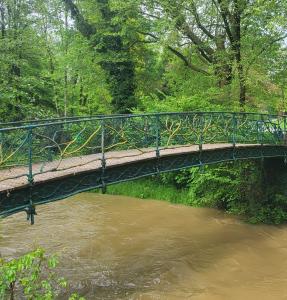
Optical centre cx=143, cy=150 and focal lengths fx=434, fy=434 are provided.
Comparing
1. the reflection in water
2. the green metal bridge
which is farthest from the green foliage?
the green metal bridge

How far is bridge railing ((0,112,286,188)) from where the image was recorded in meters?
8.30

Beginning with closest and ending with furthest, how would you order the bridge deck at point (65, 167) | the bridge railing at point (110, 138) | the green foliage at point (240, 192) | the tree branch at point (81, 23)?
the bridge deck at point (65, 167) → the bridge railing at point (110, 138) → the green foliage at point (240, 192) → the tree branch at point (81, 23)

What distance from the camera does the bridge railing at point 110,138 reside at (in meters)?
8.30

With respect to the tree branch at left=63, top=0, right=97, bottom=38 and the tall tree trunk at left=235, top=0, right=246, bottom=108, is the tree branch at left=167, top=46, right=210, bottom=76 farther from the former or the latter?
the tree branch at left=63, top=0, right=97, bottom=38

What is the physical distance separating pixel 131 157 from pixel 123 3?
1112 centimetres

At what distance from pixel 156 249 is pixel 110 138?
14.2 feet

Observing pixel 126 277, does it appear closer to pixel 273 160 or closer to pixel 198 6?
pixel 273 160

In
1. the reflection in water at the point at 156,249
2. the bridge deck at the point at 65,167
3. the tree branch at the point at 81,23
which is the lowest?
the reflection in water at the point at 156,249

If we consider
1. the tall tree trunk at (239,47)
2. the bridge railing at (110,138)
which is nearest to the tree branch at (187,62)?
the tall tree trunk at (239,47)

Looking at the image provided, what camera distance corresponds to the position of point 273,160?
15.6 m

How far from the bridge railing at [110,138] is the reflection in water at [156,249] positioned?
250 cm

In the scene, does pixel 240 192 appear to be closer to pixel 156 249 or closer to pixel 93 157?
pixel 156 249

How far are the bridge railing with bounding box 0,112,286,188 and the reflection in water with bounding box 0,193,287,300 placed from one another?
98.5 inches

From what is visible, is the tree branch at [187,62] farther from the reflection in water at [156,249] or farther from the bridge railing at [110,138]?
the reflection in water at [156,249]
